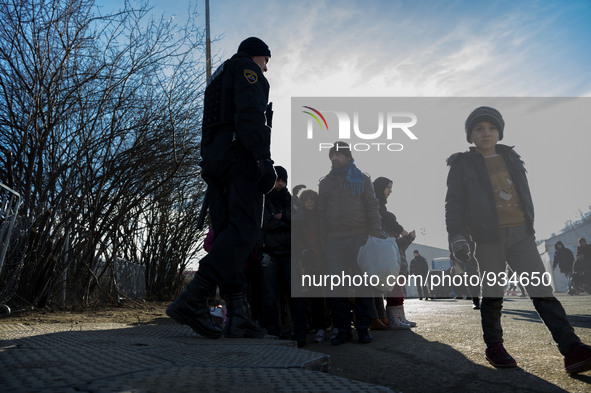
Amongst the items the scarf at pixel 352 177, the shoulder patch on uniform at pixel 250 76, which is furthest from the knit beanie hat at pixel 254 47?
the scarf at pixel 352 177

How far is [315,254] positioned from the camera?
15.5 feet

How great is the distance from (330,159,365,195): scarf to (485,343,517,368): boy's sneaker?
199 centimetres

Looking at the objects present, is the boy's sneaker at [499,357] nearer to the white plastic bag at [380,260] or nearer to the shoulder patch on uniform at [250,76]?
the white plastic bag at [380,260]

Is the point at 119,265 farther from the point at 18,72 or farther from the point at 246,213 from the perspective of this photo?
the point at 246,213

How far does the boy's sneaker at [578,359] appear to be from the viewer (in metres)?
2.38

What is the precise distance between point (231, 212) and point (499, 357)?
1.78 metres

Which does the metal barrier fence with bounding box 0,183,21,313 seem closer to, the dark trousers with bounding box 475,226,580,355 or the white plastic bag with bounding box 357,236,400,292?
the white plastic bag with bounding box 357,236,400,292

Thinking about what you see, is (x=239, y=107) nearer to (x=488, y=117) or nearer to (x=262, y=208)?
(x=262, y=208)

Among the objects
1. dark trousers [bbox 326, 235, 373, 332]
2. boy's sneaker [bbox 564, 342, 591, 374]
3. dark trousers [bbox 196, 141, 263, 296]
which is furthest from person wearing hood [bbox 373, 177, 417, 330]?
dark trousers [bbox 196, 141, 263, 296]

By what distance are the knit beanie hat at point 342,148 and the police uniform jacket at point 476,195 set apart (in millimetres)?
1548

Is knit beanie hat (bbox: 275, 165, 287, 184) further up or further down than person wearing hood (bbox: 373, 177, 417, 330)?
further up

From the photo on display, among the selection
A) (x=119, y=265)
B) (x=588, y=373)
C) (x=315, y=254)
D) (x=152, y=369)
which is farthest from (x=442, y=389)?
(x=119, y=265)

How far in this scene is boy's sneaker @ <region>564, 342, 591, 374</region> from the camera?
7.82 ft

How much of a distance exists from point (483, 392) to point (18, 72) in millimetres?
6077
